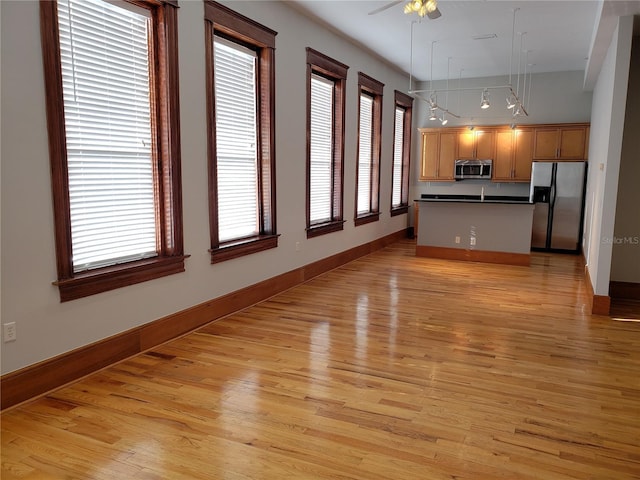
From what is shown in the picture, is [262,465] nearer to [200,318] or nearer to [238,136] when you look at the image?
[200,318]

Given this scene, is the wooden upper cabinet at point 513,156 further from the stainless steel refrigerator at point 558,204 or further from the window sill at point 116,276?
the window sill at point 116,276

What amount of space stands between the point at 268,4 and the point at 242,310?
3.10 m

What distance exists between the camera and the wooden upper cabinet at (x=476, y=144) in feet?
29.9

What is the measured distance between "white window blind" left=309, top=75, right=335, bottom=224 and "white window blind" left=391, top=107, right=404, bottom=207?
2733 mm

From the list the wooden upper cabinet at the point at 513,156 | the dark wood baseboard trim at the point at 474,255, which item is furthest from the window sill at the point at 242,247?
the wooden upper cabinet at the point at 513,156

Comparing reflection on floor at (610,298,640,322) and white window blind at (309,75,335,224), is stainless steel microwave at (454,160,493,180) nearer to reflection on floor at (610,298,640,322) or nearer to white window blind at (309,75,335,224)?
white window blind at (309,75,335,224)

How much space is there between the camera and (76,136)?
3121 mm

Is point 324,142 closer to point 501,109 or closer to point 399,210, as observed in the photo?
point 399,210

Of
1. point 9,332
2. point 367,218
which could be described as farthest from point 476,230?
point 9,332

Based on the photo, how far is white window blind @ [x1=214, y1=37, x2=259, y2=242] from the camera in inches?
176

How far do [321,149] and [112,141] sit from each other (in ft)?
11.1

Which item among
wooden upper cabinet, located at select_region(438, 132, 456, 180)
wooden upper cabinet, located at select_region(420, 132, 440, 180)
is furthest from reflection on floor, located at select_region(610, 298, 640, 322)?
wooden upper cabinet, located at select_region(420, 132, 440, 180)

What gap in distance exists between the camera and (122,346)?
3457 mm

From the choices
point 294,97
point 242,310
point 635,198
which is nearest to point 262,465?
point 242,310
